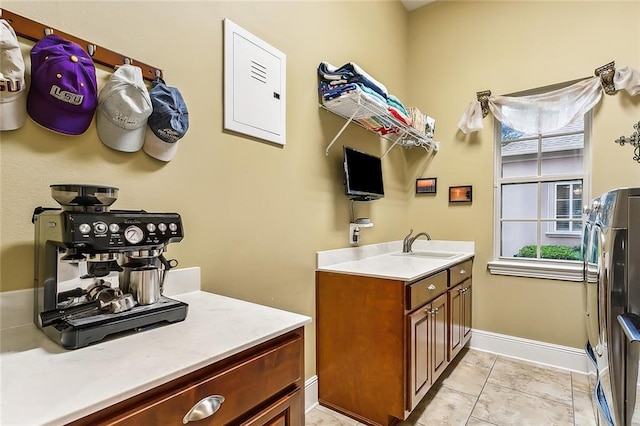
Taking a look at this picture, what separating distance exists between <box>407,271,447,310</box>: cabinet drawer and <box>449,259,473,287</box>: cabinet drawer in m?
0.16

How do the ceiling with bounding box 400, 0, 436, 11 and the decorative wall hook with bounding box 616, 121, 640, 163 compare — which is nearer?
the decorative wall hook with bounding box 616, 121, 640, 163

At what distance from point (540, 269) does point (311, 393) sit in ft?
7.07

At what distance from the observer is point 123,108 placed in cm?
105

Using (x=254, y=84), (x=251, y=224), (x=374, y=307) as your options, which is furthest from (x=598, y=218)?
(x=254, y=84)

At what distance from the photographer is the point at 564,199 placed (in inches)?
106

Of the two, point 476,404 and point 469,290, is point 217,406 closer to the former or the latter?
point 476,404

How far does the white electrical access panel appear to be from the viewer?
1.51m

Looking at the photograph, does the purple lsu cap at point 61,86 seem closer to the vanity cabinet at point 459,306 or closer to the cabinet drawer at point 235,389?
the cabinet drawer at point 235,389

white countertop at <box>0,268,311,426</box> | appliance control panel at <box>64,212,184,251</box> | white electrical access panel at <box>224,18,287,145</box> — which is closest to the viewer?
white countertop at <box>0,268,311,426</box>

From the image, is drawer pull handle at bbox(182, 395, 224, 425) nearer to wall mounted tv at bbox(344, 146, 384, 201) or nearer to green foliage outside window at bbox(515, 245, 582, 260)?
wall mounted tv at bbox(344, 146, 384, 201)

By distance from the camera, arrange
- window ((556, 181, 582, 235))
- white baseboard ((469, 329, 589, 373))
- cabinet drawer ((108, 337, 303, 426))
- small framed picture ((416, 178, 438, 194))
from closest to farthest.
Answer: cabinet drawer ((108, 337, 303, 426))
white baseboard ((469, 329, 589, 373))
window ((556, 181, 582, 235))
small framed picture ((416, 178, 438, 194))

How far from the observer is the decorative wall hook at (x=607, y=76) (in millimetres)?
2381

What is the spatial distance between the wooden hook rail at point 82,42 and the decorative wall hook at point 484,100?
2.76 meters

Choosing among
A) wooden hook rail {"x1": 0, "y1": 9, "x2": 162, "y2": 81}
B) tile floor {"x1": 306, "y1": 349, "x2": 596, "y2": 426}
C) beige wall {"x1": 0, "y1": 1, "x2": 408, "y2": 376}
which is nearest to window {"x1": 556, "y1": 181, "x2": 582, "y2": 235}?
tile floor {"x1": 306, "y1": 349, "x2": 596, "y2": 426}
